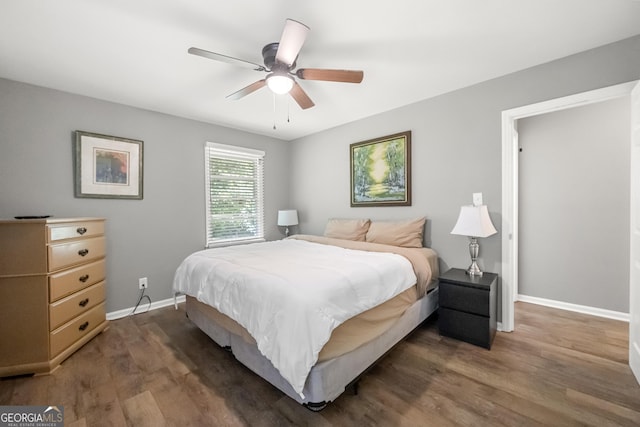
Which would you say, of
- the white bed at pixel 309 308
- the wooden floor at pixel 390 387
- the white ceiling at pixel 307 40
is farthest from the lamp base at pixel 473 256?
the white ceiling at pixel 307 40

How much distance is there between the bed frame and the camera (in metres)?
1.44

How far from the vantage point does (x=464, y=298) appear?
89.8 inches

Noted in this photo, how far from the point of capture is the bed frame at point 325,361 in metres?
1.44

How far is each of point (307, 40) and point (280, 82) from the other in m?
0.36

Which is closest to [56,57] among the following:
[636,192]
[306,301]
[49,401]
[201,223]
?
[201,223]

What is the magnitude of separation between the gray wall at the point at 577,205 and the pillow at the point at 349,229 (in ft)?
6.59

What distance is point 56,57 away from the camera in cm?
208

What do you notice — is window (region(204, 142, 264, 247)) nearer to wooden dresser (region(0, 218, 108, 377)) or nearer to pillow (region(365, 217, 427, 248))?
wooden dresser (region(0, 218, 108, 377))

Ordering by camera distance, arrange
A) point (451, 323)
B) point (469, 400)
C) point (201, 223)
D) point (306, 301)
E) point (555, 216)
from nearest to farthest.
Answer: point (306, 301), point (469, 400), point (451, 323), point (555, 216), point (201, 223)

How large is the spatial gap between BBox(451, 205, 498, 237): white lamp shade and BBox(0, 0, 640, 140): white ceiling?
1304 millimetres

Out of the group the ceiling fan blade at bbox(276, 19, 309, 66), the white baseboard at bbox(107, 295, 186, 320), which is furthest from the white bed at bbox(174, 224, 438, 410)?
the ceiling fan blade at bbox(276, 19, 309, 66)

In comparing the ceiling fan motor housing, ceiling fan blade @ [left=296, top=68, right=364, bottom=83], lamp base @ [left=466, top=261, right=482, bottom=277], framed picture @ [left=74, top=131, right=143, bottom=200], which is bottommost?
lamp base @ [left=466, top=261, right=482, bottom=277]

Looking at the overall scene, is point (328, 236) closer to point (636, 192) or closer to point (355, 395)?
point (355, 395)

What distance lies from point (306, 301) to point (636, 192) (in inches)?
92.6
